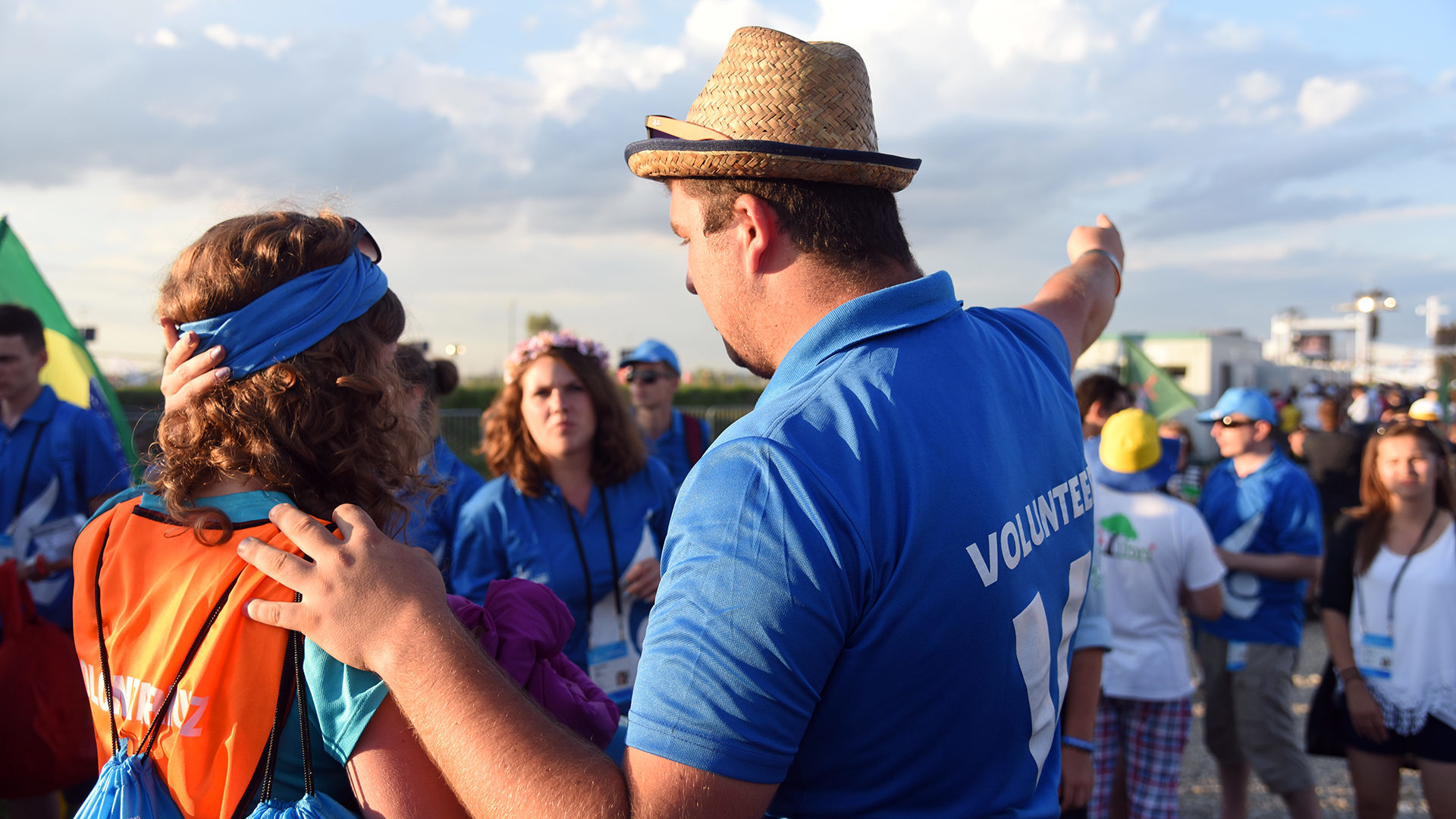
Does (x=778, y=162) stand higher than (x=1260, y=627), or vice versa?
(x=778, y=162)

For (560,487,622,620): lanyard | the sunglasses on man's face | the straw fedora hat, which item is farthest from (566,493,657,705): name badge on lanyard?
the sunglasses on man's face

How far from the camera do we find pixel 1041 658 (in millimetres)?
1399

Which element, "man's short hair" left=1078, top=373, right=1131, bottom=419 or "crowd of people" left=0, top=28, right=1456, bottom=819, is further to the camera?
"man's short hair" left=1078, top=373, right=1131, bottom=419

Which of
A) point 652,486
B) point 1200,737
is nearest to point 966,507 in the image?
point 652,486

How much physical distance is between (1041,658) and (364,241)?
4.42 ft

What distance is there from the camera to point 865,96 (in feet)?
5.23

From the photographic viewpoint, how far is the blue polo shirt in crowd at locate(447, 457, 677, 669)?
11.7ft

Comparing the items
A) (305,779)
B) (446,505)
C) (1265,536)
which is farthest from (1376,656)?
(305,779)

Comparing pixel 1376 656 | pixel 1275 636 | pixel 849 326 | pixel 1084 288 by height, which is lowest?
pixel 1275 636

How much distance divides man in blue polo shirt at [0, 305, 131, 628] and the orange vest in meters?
3.17

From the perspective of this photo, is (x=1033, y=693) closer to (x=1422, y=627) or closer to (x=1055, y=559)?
(x=1055, y=559)

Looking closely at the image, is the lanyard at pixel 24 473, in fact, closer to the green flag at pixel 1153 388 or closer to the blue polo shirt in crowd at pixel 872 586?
the blue polo shirt in crowd at pixel 872 586

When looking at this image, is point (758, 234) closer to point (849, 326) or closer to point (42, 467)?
point (849, 326)

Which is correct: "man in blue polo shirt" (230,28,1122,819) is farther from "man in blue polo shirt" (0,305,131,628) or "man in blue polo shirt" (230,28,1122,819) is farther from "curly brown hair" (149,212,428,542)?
"man in blue polo shirt" (0,305,131,628)
